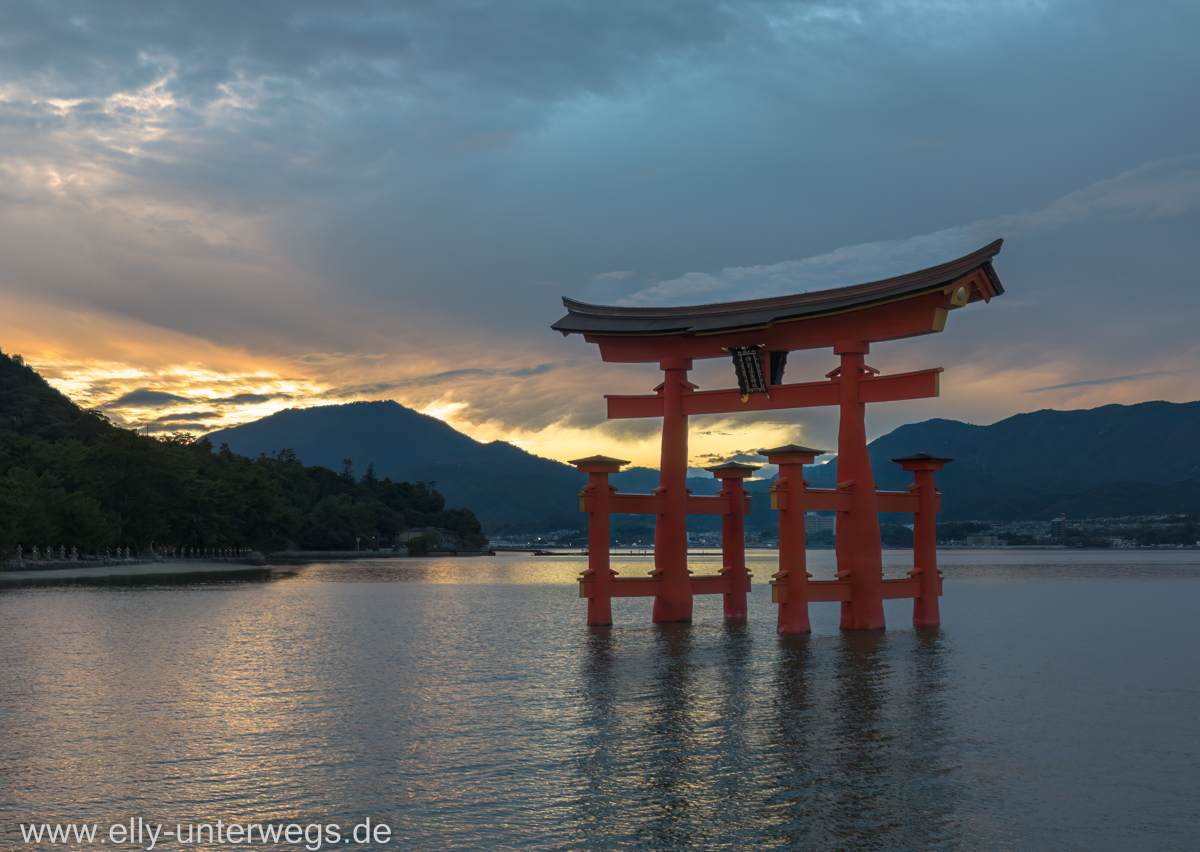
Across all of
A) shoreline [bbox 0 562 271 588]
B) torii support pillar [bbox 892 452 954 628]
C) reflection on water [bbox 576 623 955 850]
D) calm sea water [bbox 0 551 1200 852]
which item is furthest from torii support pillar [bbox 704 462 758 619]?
shoreline [bbox 0 562 271 588]

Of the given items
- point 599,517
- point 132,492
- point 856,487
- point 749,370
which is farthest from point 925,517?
point 132,492

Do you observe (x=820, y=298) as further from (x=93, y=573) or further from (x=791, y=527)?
(x=93, y=573)

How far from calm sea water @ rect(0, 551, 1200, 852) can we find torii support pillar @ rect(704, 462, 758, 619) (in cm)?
165

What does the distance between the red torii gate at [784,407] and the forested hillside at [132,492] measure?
4730cm

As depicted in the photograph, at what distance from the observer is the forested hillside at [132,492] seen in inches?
2581

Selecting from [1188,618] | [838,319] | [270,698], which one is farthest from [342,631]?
[1188,618]

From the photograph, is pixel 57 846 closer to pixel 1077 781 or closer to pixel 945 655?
pixel 1077 781

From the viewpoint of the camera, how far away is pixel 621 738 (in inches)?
477

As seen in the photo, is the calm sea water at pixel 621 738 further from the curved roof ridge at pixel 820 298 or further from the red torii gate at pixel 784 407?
the curved roof ridge at pixel 820 298

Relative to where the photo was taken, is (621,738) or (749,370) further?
(749,370)

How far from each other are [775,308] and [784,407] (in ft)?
8.64

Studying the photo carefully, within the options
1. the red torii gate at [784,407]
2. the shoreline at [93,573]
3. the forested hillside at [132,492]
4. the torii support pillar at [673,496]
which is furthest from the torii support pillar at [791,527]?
the forested hillside at [132,492]

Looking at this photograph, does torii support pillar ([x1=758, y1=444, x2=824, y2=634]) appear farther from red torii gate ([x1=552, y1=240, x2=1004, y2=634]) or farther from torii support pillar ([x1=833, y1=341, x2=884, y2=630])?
torii support pillar ([x1=833, y1=341, x2=884, y2=630])

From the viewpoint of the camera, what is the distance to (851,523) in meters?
22.7
